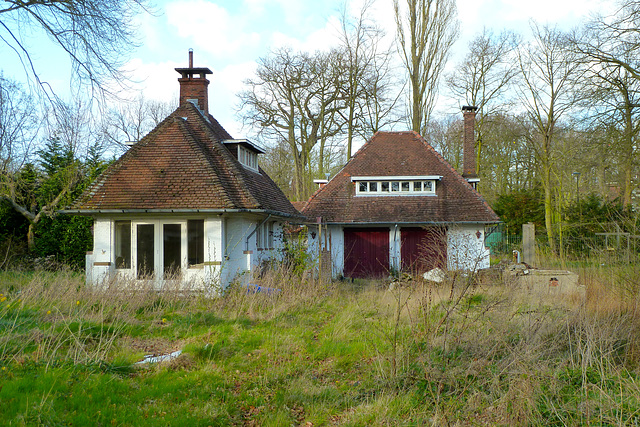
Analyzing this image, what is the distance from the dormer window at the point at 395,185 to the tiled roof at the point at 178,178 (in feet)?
19.3

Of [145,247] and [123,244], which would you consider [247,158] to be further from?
[123,244]

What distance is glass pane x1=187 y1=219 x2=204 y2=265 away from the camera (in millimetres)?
14891

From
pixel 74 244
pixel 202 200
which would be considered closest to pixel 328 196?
pixel 202 200

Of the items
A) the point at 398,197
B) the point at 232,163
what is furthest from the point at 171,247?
the point at 398,197

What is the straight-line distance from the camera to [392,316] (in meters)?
9.88

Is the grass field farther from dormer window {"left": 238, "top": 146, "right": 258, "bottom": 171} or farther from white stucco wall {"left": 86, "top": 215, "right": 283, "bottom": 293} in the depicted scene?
dormer window {"left": 238, "top": 146, "right": 258, "bottom": 171}

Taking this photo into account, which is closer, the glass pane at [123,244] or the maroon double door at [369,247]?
the glass pane at [123,244]

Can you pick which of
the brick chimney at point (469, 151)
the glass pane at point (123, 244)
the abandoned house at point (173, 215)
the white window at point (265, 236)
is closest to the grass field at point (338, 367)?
the abandoned house at point (173, 215)

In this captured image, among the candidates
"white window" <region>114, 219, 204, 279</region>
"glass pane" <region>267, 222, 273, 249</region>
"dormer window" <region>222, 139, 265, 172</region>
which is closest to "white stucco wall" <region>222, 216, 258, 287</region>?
"white window" <region>114, 219, 204, 279</region>

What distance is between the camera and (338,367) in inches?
301

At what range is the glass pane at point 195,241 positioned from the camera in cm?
1489

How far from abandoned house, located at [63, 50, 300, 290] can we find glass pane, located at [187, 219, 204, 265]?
0.09 feet

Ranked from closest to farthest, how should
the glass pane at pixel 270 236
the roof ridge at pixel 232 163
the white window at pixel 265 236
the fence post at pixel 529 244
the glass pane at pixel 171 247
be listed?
the glass pane at pixel 171 247 < the roof ridge at pixel 232 163 < the white window at pixel 265 236 < the glass pane at pixel 270 236 < the fence post at pixel 529 244

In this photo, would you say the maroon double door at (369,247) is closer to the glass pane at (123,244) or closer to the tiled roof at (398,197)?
the tiled roof at (398,197)
